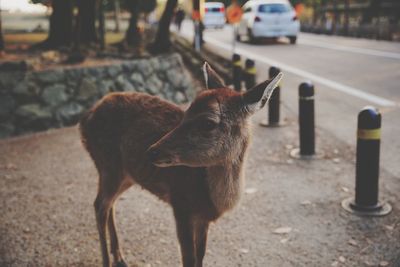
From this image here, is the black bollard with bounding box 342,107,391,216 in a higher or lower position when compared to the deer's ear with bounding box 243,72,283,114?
lower

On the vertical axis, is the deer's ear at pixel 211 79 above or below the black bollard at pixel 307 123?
above

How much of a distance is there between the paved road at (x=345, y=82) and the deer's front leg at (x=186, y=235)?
356 centimetres

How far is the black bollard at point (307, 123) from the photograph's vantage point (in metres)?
6.38

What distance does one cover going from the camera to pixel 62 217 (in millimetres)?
4938

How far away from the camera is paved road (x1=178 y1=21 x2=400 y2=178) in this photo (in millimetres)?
7704

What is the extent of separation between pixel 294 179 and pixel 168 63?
5.53 meters

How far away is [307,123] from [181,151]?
398 centimetres

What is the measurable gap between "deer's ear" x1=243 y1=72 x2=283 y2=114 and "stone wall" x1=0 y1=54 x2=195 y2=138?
6269 millimetres

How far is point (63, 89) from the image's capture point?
8.70m

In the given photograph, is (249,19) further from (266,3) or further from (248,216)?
(248,216)

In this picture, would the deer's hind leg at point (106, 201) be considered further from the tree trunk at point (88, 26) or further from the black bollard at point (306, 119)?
the tree trunk at point (88, 26)

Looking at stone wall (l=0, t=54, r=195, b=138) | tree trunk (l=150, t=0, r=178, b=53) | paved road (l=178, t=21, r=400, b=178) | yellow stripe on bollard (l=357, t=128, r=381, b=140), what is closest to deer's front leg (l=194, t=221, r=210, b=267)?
yellow stripe on bollard (l=357, t=128, r=381, b=140)

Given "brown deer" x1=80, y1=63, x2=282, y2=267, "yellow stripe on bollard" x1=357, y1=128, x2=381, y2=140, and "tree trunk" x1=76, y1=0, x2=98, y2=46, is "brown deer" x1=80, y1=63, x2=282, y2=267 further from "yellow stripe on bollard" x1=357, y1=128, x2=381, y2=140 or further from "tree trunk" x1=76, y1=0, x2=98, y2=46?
"tree trunk" x1=76, y1=0, x2=98, y2=46

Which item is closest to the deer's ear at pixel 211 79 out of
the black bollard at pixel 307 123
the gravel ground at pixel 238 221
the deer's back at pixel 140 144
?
the deer's back at pixel 140 144
